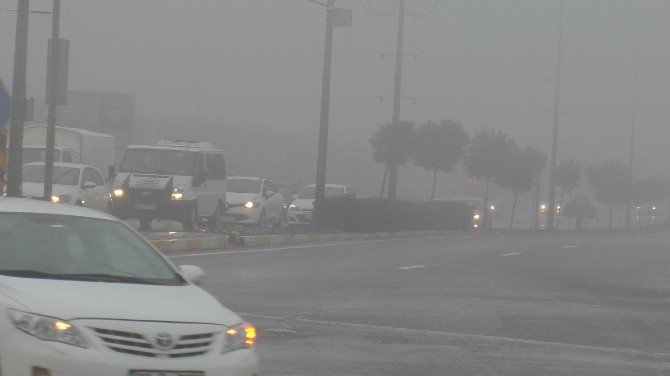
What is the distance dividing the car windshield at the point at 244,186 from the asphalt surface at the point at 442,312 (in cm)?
1029

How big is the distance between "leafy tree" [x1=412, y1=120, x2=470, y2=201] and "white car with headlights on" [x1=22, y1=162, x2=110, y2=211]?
93.7 ft

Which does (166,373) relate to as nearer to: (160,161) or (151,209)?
(151,209)

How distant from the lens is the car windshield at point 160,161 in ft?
98.3

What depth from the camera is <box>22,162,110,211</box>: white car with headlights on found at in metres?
28.4

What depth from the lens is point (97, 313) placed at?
6.23 m

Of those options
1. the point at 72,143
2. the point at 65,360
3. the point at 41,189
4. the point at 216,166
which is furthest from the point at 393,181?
the point at 65,360

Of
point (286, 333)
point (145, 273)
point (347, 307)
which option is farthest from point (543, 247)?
point (145, 273)

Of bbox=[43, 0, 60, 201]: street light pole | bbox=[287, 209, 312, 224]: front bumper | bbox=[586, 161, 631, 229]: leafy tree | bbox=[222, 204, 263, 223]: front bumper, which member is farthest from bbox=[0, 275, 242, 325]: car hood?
bbox=[586, 161, 631, 229]: leafy tree

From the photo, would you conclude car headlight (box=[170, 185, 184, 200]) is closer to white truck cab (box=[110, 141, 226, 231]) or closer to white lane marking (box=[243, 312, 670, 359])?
white truck cab (box=[110, 141, 226, 231])

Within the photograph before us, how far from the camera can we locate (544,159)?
7469 centimetres

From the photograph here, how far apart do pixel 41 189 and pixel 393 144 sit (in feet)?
77.8

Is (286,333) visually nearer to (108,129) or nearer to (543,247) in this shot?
(543,247)

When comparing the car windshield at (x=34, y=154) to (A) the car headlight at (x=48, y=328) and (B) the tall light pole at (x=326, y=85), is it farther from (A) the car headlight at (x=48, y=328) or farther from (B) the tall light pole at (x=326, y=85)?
(A) the car headlight at (x=48, y=328)

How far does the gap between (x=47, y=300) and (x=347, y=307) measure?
27.0ft
